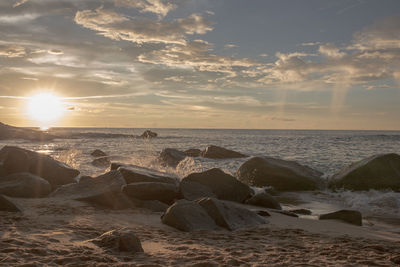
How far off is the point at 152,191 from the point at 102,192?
112 centimetres

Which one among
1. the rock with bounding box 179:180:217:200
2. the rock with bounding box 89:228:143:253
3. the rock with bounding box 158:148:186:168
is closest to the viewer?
the rock with bounding box 89:228:143:253

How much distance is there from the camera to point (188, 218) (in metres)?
5.63

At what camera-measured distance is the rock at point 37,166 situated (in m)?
9.73

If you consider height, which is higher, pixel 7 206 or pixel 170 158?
pixel 7 206

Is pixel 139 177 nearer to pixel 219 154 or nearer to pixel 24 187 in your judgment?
pixel 24 187

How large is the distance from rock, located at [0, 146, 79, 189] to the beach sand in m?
3.51

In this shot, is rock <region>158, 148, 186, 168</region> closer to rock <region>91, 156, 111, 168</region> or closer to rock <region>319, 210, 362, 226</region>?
rock <region>91, 156, 111, 168</region>

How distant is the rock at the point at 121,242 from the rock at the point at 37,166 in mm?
5948

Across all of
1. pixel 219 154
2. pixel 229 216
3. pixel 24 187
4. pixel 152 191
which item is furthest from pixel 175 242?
pixel 219 154

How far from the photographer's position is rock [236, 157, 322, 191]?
467 inches

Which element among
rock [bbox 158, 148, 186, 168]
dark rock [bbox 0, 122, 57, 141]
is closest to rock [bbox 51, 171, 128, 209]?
rock [bbox 158, 148, 186, 168]

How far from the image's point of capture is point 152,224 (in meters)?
5.81

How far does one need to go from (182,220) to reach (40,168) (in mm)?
6380

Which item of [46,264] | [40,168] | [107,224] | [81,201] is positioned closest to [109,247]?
[46,264]
